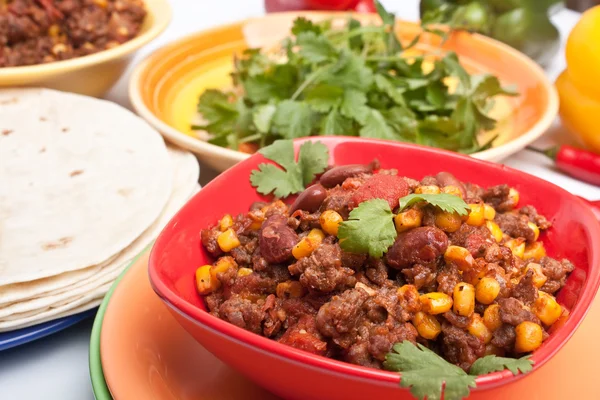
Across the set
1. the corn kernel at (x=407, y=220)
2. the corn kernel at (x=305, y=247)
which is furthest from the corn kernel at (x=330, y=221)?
the corn kernel at (x=407, y=220)

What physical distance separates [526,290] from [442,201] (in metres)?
0.36

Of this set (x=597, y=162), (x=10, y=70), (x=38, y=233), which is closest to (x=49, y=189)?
(x=38, y=233)

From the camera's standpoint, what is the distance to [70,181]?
9.65 feet

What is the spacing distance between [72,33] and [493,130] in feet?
9.06

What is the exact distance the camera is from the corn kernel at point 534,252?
2131mm

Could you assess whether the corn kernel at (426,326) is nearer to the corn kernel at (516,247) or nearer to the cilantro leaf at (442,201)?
the cilantro leaf at (442,201)

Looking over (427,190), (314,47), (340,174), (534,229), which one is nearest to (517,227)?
(534,229)

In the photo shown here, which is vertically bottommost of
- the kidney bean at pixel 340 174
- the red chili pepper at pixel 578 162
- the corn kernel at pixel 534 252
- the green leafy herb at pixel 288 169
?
the red chili pepper at pixel 578 162

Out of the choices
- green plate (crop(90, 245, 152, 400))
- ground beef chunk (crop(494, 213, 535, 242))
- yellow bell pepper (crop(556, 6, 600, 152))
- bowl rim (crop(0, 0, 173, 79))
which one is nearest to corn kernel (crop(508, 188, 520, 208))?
ground beef chunk (crop(494, 213, 535, 242))

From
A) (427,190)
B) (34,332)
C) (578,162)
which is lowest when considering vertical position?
(578,162)

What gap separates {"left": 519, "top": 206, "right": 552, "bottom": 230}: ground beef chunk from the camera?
2.22 metres

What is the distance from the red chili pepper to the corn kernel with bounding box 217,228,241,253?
2.25 metres

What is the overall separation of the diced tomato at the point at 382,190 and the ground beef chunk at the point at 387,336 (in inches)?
15.7

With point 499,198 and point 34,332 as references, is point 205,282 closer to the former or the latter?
point 34,332
